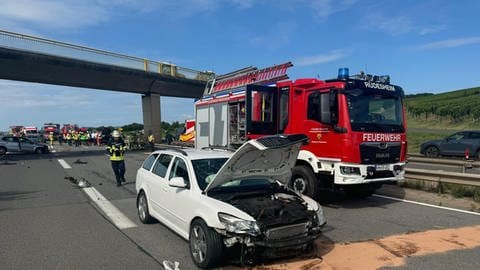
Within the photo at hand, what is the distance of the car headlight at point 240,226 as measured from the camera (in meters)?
5.05

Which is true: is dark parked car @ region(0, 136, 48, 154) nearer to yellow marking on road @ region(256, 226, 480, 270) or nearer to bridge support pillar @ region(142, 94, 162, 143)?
bridge support pillar @ region(142, 94, 162, 143)

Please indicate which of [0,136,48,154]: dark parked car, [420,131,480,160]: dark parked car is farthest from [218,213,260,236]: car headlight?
[0,136,48,154]: dark parked car

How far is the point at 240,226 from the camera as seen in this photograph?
508cm

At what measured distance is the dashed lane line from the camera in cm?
797

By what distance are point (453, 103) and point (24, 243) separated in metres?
67.6

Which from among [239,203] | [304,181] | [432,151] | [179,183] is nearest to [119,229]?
[179,183]

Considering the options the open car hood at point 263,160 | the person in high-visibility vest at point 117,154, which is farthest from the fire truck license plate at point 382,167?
the person in high-visibility vest at point 117,154

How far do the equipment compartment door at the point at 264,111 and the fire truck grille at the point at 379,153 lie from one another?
244 cm

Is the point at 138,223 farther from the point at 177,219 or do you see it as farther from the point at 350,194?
the point at 350,194

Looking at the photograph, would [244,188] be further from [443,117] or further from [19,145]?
[443,117]

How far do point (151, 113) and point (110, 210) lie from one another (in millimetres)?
29500

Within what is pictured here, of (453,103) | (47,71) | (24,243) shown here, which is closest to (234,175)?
(24,243)

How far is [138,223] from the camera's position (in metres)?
8.02

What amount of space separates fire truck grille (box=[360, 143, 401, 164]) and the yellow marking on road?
7.35 ft
